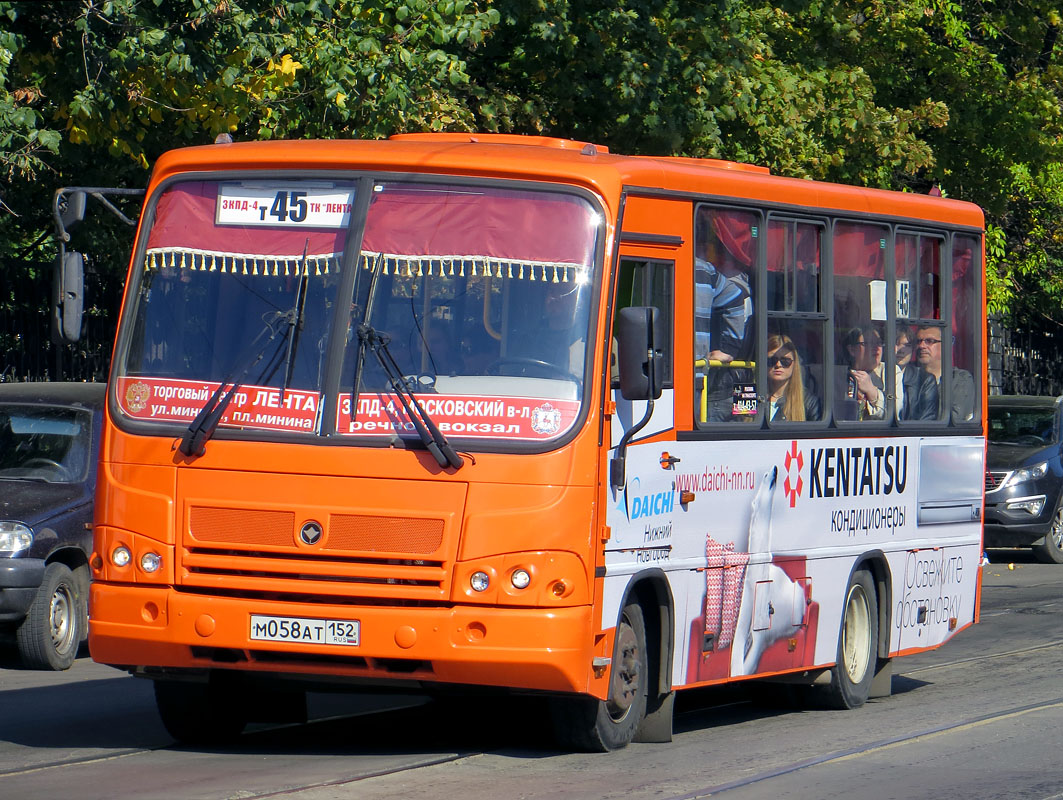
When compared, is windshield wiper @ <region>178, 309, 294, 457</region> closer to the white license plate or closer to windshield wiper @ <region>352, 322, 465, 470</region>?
windshield wiper @ <region>352, 322, 465, 470</region>

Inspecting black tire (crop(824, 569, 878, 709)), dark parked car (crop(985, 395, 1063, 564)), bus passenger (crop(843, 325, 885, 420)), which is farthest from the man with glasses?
dark parked car (crop(985, 395, 1063, 564))

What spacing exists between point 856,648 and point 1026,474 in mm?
11058

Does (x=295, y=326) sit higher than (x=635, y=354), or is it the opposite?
(x=295, y=326)

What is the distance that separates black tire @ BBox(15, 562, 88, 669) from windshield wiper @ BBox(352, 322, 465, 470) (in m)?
5.01

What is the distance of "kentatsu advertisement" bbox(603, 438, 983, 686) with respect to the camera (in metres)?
8.98

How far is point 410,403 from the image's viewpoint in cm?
815

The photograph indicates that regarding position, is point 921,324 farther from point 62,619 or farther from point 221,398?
point 62,619

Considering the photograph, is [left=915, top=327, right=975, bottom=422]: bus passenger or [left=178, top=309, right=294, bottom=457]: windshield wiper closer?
[left=178, top=309, right=294, bottom=457]: windshield wiper

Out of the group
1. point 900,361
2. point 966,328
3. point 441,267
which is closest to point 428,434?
point 441,267

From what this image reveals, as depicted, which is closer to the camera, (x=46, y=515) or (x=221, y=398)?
(x=221, y=398)

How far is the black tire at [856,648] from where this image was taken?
11.1 metres

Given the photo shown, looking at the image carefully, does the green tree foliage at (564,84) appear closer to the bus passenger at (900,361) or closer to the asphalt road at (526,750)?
the asphalt road at (526,750)

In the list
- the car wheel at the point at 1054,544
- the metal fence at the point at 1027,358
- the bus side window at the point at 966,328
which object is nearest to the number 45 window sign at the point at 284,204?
the bus side window at the point at 966,328

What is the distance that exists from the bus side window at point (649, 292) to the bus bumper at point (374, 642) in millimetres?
1250
